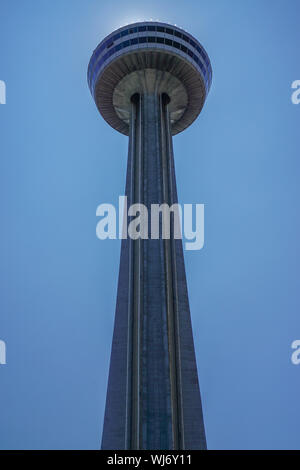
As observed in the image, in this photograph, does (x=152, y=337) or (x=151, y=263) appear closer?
(x=152, y=337)

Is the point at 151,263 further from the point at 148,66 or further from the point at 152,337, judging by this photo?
the point at 148,66

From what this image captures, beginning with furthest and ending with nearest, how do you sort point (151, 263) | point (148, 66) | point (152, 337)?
point (148, 66), point (151, 263), point (152, 337)

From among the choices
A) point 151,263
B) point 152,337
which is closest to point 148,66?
point 151,263

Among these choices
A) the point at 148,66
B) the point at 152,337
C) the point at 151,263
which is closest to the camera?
the point at 152,337

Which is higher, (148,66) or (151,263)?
(148,66)

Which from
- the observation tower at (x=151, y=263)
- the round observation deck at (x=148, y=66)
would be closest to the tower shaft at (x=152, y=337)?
the observation tower at (x=151, y=263)

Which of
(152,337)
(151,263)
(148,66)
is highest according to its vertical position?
(148,66)

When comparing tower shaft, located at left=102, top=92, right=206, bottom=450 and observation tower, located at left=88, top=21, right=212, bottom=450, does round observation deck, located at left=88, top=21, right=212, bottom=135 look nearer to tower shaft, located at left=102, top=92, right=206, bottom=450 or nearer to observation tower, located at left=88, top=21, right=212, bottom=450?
observation tower, located at left=88, top=21, right=212, bottom=450

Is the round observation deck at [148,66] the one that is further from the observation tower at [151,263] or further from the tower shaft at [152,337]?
the tower shaft at [152,337]
